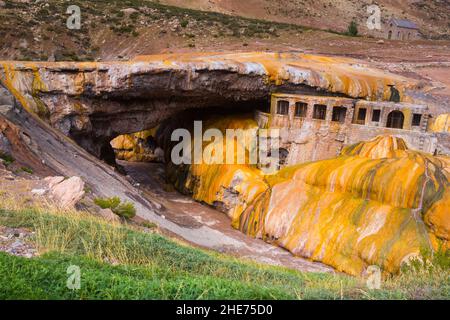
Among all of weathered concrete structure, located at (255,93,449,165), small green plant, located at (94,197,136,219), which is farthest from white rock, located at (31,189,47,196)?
weathered concrete structure, located at (255,93,449,165)

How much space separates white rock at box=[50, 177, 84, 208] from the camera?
12.2 m

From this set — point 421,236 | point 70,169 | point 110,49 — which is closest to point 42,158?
point 70,169

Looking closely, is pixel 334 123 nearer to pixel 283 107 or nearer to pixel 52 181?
pixel 283 107

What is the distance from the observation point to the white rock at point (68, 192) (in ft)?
40.1

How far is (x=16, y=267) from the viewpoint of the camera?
6.16 meters

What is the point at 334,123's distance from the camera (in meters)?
24.9

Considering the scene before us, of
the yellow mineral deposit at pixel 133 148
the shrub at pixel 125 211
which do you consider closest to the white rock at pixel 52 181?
the shrub at pixel 125 211

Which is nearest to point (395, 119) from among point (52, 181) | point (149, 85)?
point (149, 85)

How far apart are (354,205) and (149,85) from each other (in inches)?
511

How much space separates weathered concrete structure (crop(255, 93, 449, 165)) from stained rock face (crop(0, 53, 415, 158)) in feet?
5.75

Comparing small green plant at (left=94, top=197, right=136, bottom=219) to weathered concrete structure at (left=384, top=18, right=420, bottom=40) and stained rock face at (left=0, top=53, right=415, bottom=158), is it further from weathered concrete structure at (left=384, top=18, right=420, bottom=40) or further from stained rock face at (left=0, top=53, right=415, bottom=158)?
weathered concrete structure at (left=384, top=18, right=420, bottom=40)
